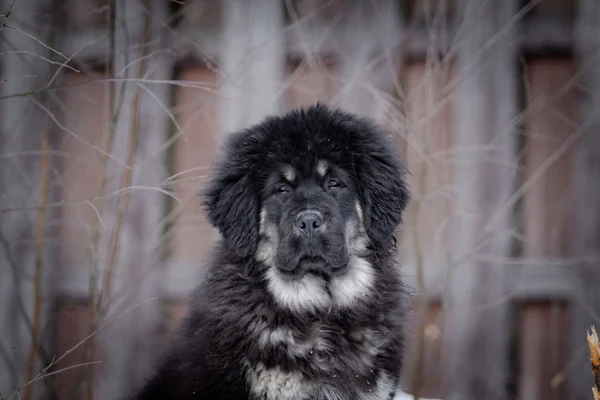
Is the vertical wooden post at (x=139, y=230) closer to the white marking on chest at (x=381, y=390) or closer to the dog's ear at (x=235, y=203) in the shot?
the dog's ear at (x=235, y=203)

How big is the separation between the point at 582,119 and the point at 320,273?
9.29 ft

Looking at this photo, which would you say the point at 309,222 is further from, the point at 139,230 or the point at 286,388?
the point at 139,230

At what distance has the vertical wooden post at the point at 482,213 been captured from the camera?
536 centimetres

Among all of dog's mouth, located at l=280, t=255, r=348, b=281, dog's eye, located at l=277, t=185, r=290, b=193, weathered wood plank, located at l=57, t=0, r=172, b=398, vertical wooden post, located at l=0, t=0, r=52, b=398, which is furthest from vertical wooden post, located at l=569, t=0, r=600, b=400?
vertical wooden post, located at l=0, t=0, r=52, b=398

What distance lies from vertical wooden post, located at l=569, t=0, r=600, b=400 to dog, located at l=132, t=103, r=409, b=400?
84.8 inches

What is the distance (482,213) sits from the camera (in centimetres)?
537

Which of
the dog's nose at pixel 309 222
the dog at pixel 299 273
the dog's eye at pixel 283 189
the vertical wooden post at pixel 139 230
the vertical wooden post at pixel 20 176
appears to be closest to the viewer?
the dog at pixel 299 273

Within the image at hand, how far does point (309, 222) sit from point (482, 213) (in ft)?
7.72

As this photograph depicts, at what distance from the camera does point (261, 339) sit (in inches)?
133

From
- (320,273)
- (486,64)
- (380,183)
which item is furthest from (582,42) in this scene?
(320,273)

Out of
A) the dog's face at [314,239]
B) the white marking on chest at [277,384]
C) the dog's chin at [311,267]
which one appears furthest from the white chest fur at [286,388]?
the dog's chin at [311,267]

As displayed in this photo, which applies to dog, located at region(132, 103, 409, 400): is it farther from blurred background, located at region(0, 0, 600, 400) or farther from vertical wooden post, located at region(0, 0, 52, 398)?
vertical wooden post, located at region(0, 0, 52, 398)

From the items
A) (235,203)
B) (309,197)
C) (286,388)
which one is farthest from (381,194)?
(286,388)

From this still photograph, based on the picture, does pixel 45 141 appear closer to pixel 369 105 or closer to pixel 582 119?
pixel 369 105
